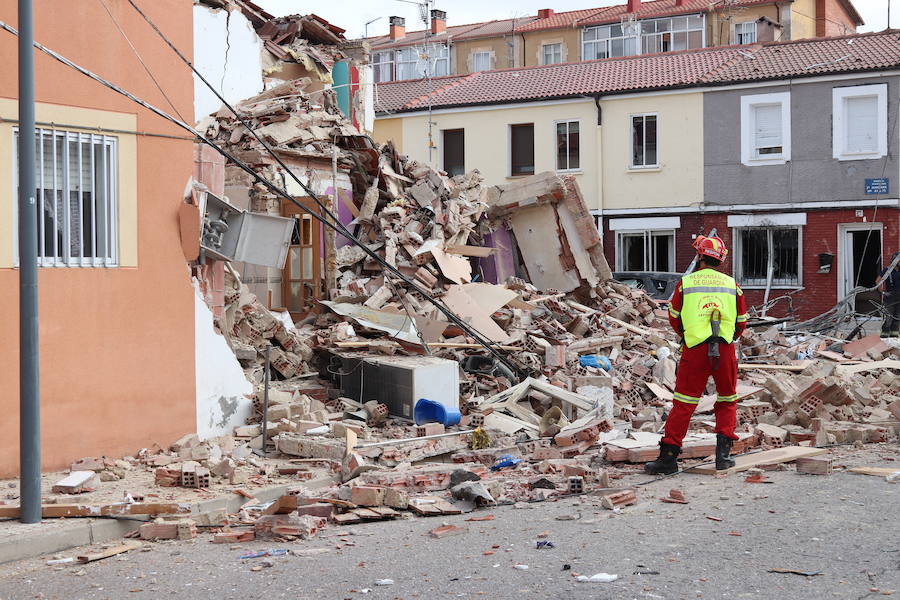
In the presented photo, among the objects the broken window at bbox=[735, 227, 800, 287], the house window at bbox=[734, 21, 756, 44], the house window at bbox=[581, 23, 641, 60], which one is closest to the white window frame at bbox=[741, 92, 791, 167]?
the broken window at bbox=[735, 227, 800, 287]

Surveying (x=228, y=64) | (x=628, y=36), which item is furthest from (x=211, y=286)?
(x=628, y=36)

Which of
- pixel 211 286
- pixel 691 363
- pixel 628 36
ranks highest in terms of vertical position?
pixel 628 36

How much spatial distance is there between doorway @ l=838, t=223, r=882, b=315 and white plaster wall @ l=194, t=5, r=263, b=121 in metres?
16.4

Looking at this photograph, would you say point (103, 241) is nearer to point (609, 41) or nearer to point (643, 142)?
point (643, 142)

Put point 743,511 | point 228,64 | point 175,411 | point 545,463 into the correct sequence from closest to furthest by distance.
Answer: point 743,511
point 545,463
point 175,411
point 228,64

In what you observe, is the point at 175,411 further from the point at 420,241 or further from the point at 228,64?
the point at 228,64

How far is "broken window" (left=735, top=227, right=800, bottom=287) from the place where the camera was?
2914cm

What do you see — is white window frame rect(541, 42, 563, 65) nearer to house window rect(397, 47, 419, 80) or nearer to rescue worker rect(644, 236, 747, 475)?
house window rect(397, 47, 419, 80)

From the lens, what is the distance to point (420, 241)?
52.7ft

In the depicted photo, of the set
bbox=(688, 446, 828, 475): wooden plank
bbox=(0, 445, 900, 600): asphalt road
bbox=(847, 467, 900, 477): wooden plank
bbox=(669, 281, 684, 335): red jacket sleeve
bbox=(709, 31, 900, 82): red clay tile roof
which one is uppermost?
bbox=(709, 31, 900, 82): red clay tile roof

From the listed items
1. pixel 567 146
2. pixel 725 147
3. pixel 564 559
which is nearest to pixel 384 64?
pixel 567 146

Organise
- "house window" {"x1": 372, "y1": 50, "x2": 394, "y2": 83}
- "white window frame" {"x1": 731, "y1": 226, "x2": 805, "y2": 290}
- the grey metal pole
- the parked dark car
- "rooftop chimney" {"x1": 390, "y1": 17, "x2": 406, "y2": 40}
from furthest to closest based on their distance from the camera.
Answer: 1. "rooftop chimney" {"x1": 390, "y1": 17, "x2": 406, "y2": 40}
2. "house window" {"x1": 372, "y1": 50, "x2": 394, "y2": 83}
3. "white window frame" {"x1": 731, "y1": 226, "x2": 805, "y2": 290}
4. the parked dark car
5. the grey metal pole

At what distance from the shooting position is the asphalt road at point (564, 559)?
565 centimetres

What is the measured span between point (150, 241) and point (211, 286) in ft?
3.19
